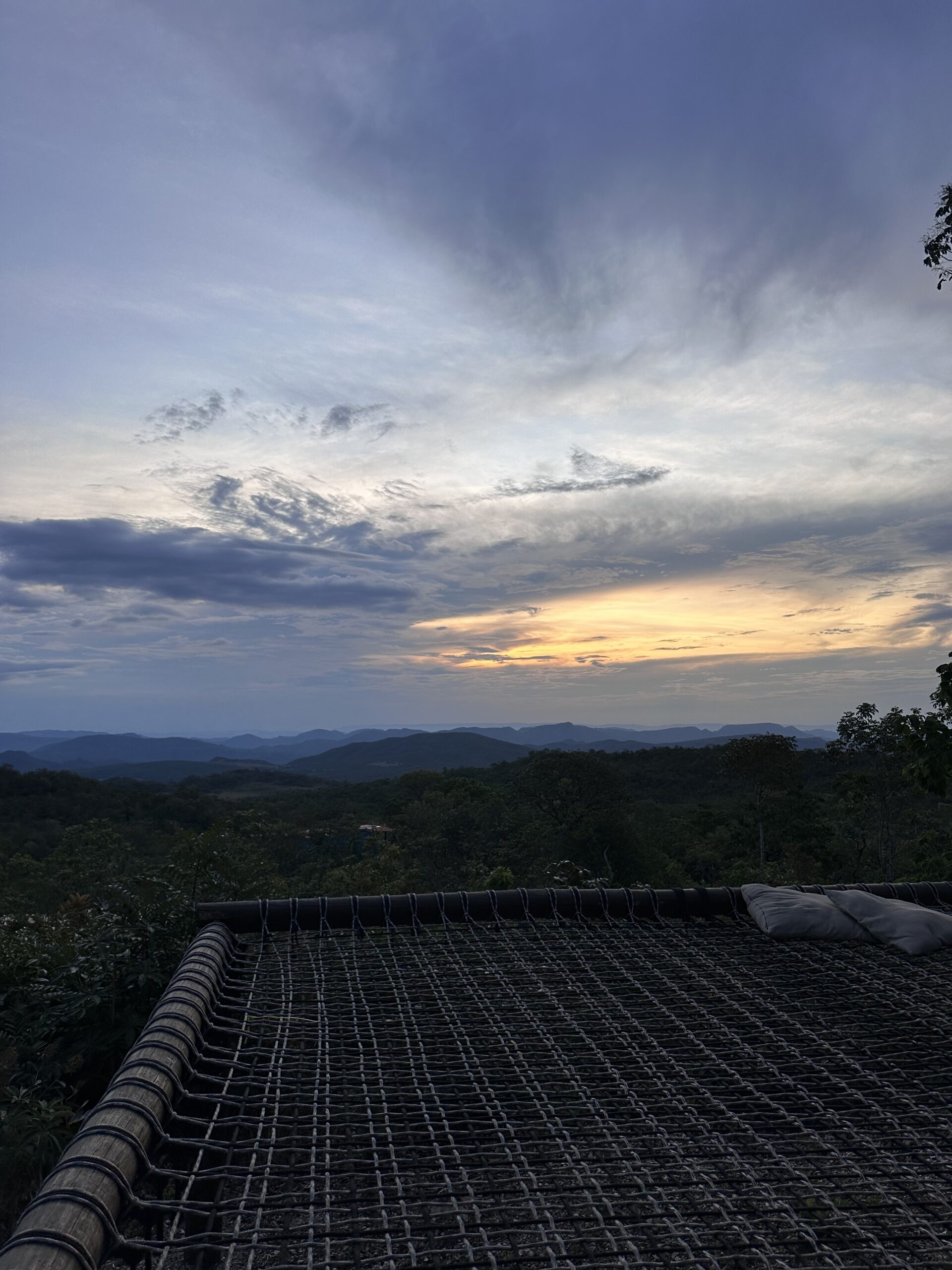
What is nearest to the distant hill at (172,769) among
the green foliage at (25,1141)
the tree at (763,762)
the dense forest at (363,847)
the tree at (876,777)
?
the dense forest at (363,847)

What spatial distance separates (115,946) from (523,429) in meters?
7.06

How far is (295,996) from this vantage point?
245 centimetres

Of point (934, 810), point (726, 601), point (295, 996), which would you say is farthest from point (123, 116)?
point (934, 810)

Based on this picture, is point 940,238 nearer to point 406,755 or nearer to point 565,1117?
point 565,1117

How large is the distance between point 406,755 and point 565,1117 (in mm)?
59641

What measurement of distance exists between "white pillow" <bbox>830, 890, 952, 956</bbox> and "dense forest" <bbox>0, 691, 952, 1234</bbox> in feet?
5.34

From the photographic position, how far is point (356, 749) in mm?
67188

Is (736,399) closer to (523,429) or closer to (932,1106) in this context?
(523,429)

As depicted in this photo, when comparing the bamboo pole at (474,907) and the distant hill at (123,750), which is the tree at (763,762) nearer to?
the bamboo pole at (474,907)

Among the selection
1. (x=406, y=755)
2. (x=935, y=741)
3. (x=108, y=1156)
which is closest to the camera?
(x=108, y=1156)

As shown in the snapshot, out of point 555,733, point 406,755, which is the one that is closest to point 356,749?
point 406,755

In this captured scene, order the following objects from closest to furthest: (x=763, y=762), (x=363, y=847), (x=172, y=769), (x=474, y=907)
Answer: (x=474, y=907)
(x=363, y=847)
(x=763, y=762)
(x=172, y=769)

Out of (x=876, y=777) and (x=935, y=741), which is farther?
(x=876, y=777)

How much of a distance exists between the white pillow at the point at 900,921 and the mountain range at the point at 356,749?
33.4 ft
